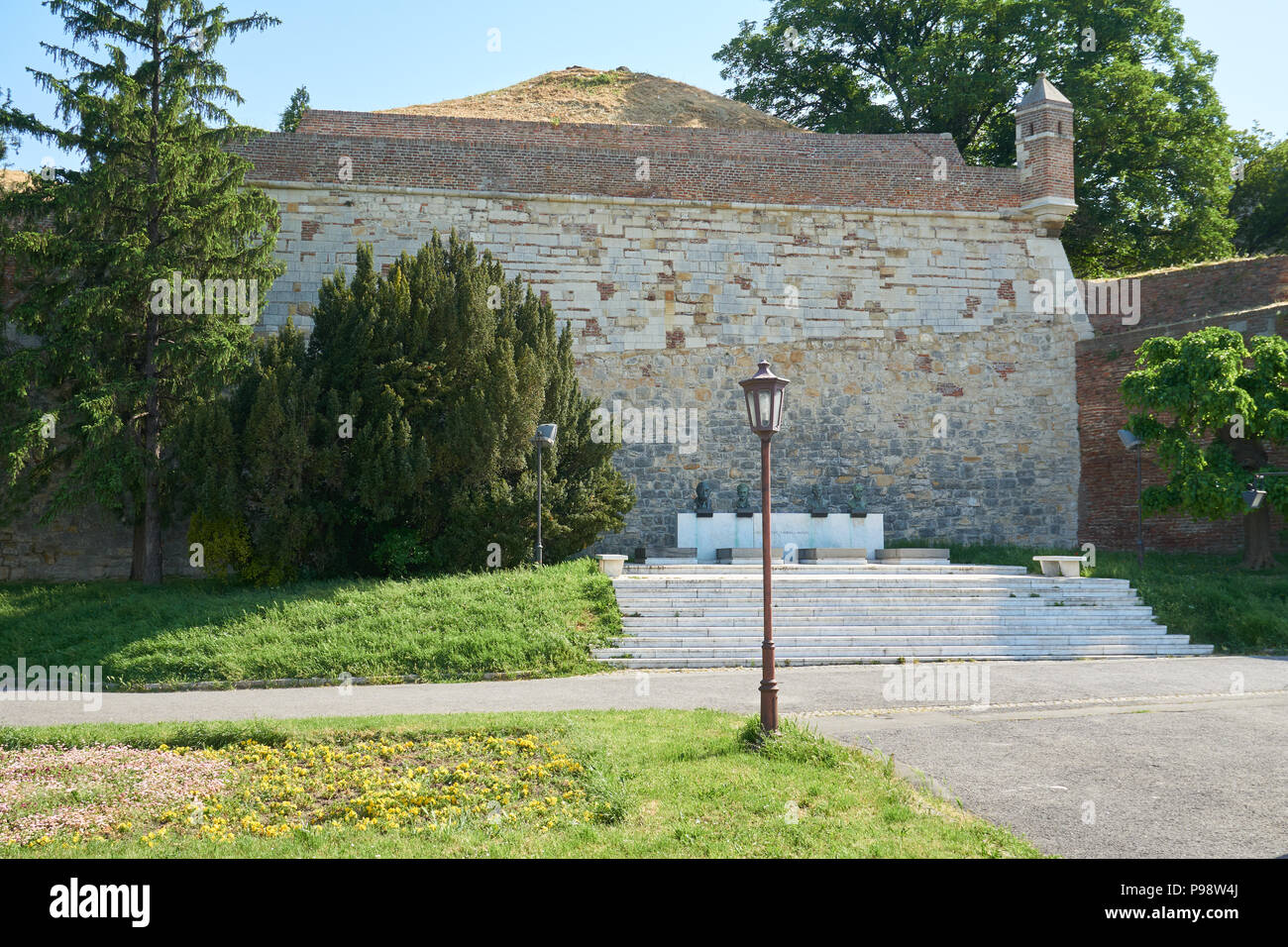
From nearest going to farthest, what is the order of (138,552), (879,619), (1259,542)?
(879,619), (138,552), (1259,542)

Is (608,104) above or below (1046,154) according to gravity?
above

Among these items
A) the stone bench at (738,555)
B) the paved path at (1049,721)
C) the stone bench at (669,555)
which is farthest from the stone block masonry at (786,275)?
the paved path at (1049,721)

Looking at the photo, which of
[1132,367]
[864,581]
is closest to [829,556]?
[864,581]

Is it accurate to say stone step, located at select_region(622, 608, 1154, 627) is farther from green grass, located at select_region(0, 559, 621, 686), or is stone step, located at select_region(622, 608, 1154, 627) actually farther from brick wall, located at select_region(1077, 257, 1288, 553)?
brick wall, located at select_region(1077, 257, 1288, 553)

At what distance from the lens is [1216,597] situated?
585 inches

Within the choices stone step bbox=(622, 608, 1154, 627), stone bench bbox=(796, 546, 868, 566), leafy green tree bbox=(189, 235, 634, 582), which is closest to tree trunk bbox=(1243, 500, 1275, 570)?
stone step bbox=(622, 608, 1154, 627)

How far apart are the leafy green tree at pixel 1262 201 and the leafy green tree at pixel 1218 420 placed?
14.3 m

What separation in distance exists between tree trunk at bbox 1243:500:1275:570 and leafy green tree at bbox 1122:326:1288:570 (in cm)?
2

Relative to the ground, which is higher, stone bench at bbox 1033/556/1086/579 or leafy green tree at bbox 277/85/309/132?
leafy green tree at bbox 277/85/309/132

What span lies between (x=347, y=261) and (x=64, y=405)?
647 cm

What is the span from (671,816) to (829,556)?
532 inches

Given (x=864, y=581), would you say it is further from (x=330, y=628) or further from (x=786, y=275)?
(x=786, y=275)

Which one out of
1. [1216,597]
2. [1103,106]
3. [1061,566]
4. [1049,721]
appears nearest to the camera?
[1049,721]

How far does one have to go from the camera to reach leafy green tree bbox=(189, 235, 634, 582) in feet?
47.9
